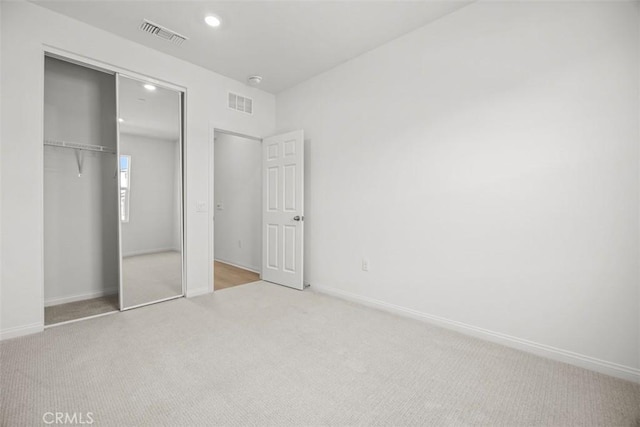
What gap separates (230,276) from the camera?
14.8 feet

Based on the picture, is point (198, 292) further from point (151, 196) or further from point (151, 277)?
point (151, 196)

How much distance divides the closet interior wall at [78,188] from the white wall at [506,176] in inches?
117

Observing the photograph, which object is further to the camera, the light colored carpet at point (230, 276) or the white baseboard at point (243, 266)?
the white baseboard at point (243, 266)

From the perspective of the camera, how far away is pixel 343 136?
3480 mm

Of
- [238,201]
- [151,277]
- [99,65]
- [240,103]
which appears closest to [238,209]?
[238,201]

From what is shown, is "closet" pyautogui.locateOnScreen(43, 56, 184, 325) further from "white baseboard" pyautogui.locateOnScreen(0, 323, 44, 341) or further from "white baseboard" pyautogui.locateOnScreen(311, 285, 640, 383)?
"white baseboard" pyautogui.locateOnScreen(311, 285, 640, 383)

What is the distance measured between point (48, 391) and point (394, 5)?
145 inches

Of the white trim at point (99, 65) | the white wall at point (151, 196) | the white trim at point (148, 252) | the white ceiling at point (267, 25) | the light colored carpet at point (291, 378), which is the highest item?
the white ceiling at point (267, 25)

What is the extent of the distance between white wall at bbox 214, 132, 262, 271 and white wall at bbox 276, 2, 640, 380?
1983mm

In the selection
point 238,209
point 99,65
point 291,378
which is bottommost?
point 291,378

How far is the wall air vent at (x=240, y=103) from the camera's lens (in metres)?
3.90

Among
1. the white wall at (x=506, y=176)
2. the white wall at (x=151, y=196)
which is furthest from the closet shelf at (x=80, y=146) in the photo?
the white wall at (x=506, y=176)

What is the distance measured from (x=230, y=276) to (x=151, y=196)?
1.75 m

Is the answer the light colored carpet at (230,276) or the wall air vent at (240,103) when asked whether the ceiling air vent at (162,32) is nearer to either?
the wall air vent at (240,103)
